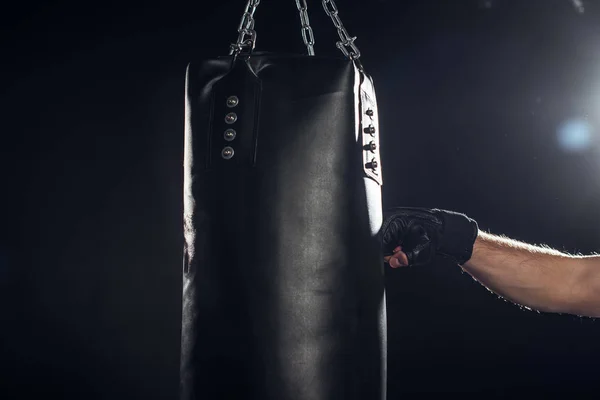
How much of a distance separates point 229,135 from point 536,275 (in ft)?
3.77

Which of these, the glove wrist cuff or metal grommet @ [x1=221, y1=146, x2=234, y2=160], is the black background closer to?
the glove wrist cuff

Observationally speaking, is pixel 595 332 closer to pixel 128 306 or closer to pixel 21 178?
pixel 128 306

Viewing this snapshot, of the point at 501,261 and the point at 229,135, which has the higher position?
the point at 229,135

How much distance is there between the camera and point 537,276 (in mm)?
1736

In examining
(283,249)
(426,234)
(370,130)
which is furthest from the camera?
(426,234)

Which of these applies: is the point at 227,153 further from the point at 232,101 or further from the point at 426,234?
the point at 426,234

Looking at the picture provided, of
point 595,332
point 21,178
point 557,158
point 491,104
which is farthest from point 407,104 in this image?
point 21,178

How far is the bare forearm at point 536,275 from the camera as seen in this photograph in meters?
1.70

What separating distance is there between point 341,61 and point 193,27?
209cm

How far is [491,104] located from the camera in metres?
2.92

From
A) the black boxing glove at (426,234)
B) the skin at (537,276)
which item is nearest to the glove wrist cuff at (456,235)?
the black boxing glove at (426,234)

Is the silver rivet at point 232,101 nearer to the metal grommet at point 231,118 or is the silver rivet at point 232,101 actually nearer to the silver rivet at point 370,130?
the metal grommet at point 231,118

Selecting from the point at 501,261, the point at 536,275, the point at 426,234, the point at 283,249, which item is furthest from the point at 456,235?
the point at 283,249

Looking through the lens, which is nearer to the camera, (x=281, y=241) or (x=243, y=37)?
(x=281, y=241)
